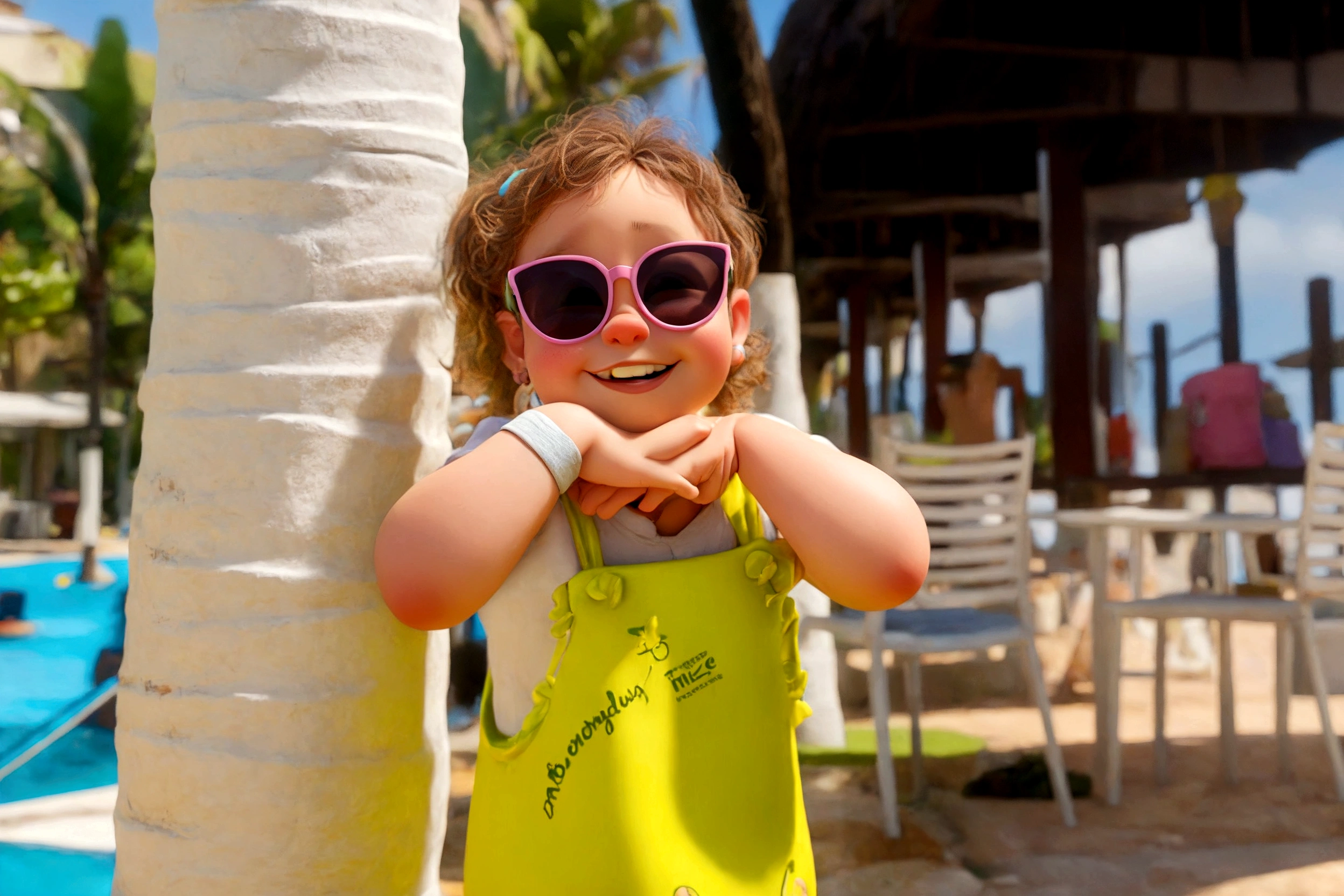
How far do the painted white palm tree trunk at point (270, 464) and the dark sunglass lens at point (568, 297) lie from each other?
212 mm

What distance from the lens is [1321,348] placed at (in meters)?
9.56

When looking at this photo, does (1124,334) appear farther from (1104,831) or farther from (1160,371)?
(1104,831)

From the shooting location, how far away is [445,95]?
4.80 feet

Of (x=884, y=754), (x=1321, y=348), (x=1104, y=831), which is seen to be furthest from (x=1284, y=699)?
(x=1321, y=348)

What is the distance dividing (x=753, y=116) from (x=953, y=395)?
436cm

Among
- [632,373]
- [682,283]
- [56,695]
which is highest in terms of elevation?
[682,283]

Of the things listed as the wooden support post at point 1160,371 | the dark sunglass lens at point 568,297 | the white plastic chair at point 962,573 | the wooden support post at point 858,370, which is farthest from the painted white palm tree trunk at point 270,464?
the wooden support post at point 1160,371

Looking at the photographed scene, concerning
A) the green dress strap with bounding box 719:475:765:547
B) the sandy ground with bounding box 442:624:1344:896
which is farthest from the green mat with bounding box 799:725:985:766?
the green dress strap with bounding box 719:475:765:547

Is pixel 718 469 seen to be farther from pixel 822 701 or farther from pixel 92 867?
pixel 822 701

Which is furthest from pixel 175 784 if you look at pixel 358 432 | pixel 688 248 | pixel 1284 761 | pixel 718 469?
pixel 1284 761

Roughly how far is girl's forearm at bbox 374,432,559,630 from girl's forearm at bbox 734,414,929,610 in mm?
272

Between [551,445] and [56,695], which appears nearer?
[551,445]

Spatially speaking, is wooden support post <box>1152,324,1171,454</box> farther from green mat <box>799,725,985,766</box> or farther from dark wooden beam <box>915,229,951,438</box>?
green mat <box>799,725,985,766</box>

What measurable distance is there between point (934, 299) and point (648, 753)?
10.2 metres
